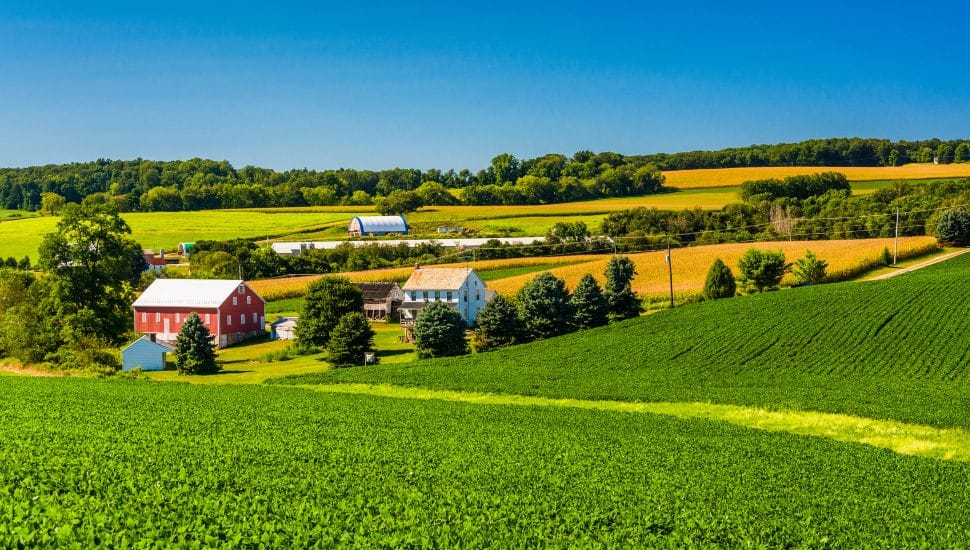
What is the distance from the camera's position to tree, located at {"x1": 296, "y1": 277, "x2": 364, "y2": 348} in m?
57.6

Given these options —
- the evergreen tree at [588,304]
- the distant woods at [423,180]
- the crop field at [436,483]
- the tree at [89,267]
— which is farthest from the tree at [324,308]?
the distant woods at [423,180]

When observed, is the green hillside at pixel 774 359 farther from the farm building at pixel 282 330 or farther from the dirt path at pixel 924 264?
the farm building at pixel 282 330

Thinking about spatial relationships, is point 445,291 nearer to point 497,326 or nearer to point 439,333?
point 497,326

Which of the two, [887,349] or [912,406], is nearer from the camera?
[912,406]

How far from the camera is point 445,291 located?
7138cm

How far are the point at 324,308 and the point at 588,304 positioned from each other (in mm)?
18409

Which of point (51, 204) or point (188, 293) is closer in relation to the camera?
point (188, 293)

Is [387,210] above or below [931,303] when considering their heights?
above

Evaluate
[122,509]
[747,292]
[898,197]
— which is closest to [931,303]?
[747,292]

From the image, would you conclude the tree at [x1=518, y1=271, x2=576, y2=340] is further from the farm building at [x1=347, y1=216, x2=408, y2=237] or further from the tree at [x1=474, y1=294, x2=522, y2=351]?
the farm building at [x1=347, y1=216, x2=408, y2=237]

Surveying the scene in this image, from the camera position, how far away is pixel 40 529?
12.7m

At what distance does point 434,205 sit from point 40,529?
144 metres

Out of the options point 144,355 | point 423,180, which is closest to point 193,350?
point 144,355

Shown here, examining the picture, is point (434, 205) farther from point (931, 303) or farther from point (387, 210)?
point (931, 303)
